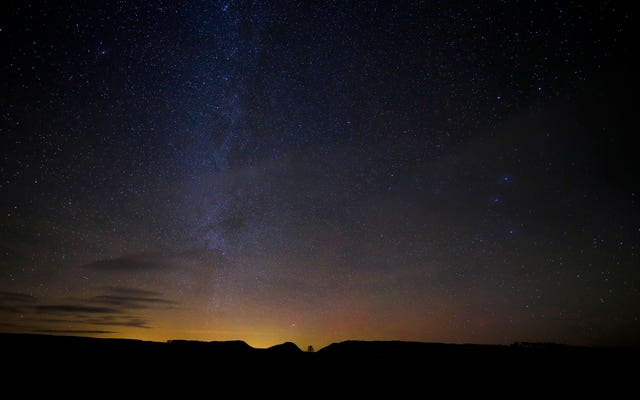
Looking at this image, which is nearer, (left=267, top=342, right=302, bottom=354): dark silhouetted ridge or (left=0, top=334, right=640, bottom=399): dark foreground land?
(left=0, top=334, right=640, bottom=399): dark foreground land

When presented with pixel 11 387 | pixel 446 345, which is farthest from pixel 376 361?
pixel 11 387

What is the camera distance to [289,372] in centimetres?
1027

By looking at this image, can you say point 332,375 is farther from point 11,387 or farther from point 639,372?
point 639,372

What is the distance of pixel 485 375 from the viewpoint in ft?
31.2

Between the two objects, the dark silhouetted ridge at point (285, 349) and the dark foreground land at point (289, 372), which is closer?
the dark foreground land at point (289, 372)

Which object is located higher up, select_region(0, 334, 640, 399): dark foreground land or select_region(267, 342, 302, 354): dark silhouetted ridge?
select_region(267, 342, 302, 354): dark silhouetted ridge

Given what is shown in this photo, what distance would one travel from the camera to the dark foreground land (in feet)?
24.9

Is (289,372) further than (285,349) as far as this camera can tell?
No

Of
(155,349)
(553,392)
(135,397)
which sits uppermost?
(155,349)

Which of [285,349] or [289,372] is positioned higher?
[285,349]

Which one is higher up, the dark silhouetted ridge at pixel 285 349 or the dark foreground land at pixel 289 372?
the dark silhouetted ridge at pixel 285 349

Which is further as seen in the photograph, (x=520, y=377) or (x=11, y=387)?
(x=520, y=377)

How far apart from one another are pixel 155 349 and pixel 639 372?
13376 mm

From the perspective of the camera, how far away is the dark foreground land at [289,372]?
7590 millimetres
